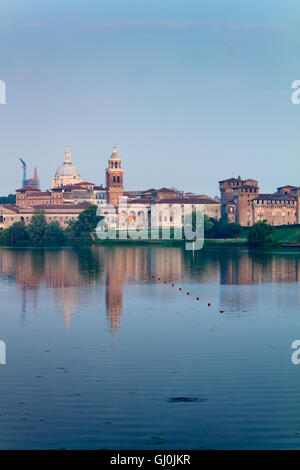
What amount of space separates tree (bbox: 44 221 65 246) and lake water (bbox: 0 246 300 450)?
3548 inches

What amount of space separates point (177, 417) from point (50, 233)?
370ft

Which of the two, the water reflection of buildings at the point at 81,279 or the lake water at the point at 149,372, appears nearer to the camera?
the lake water at the point at 149,372

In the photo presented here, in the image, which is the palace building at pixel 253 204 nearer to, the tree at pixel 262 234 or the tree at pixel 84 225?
the tree at pixel 84 225

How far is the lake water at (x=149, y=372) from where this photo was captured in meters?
12.2

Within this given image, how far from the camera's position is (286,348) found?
64.4ft

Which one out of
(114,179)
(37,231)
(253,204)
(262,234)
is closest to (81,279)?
(262,234)

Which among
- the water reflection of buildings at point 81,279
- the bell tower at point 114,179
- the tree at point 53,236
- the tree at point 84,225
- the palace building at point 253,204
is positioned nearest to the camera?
the water reflection of buildings at point 81,279

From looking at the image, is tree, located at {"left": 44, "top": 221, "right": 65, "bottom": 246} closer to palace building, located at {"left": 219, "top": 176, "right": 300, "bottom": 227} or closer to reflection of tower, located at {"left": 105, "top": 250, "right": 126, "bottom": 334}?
palace building, located at {"left": 219, "top": 176, "right": 300, "bottom": 227}

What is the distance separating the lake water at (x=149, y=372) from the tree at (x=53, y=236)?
296 feet

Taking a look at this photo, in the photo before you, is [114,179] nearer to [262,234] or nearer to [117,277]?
[262,234]

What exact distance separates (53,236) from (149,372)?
110 meters

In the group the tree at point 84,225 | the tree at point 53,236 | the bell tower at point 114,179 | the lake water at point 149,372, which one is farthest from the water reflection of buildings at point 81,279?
the bell tower at point 114,179

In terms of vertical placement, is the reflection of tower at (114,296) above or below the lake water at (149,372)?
above

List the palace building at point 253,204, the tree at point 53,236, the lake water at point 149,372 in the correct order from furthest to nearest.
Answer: the palace building at point 253,204 < the tree at point 53,236 < the lake water at point 149,372
